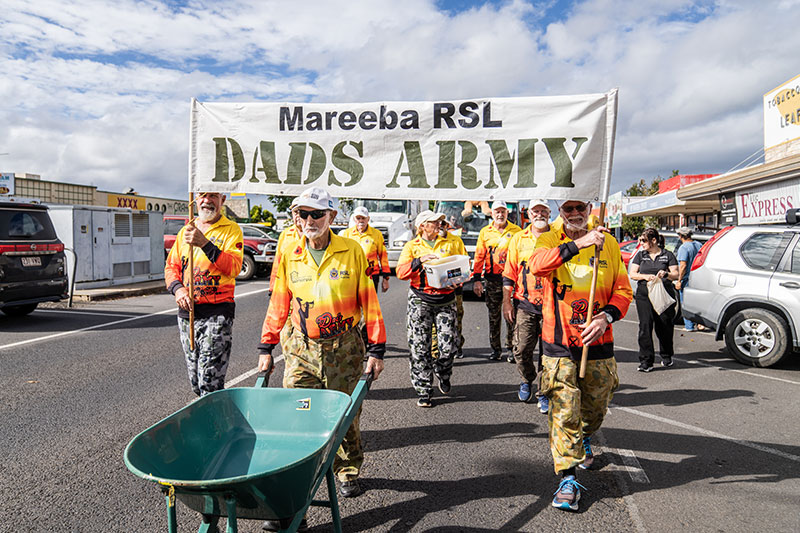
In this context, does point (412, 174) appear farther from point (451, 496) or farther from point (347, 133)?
point (451, 496)

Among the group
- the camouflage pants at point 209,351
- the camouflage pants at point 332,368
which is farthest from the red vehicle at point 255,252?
the camouflage pants at point 332,368

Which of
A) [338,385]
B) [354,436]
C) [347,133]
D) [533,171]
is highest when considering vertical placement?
[347,133]

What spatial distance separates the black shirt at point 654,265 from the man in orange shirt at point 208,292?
5.40 metres

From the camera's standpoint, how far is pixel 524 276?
5930 millimetres

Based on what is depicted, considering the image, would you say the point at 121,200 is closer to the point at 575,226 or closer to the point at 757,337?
the point at 757,337

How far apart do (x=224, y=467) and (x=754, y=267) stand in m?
7.66

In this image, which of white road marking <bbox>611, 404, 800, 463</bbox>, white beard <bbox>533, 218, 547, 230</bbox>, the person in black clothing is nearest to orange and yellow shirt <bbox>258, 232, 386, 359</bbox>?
white beard <bbox>533, 218, 547, 230</bbox>

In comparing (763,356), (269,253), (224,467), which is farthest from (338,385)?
(269,253)

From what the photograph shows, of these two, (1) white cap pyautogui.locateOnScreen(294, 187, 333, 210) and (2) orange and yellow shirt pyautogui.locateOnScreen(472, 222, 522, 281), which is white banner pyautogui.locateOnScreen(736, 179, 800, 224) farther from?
(1) white cap pyautogui.locateOnScreen(294, 187, 333, 210)

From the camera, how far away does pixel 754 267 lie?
25.4 ft

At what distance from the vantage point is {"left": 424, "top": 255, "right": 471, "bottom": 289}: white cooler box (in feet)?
18.6

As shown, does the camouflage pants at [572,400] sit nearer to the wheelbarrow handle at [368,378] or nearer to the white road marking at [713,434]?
the wheelbarrow handle at [368,378]

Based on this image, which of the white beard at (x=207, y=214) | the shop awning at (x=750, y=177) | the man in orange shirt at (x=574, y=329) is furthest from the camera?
the shop awning at (x=750, y=177)

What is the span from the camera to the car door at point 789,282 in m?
7.19
